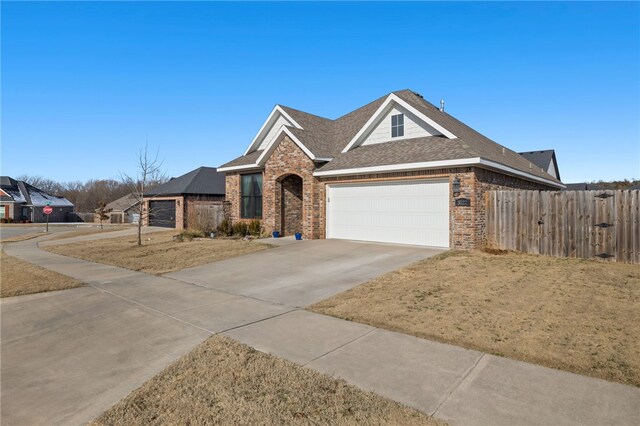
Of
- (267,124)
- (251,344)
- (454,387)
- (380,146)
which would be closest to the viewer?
(454,387)

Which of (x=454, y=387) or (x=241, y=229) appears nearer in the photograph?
(x=454, y=387)

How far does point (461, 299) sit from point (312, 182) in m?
10.2

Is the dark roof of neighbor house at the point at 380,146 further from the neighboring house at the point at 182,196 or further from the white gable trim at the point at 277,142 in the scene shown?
the neighboring house at the point at 182,196

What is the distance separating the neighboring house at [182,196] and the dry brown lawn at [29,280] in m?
14.9

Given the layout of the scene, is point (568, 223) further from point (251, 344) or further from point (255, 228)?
point (255, 228)

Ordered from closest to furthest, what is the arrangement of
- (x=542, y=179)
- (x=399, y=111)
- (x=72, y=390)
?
(x=72, y=390)
(x=399, y=111)
(x=542, y=179)

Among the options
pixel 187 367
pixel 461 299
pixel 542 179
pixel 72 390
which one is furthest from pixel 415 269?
pixel 542 179

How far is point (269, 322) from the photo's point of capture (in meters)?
5.85

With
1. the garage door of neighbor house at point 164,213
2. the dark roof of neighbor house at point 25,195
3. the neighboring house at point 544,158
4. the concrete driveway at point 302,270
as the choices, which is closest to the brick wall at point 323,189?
the concrete driveway at point 302,270

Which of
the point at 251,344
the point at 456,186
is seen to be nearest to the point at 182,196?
the point at 456,186

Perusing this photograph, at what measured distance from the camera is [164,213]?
94.2ft

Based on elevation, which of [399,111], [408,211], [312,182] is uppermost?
[399,111]

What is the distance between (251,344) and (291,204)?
45.2 ft

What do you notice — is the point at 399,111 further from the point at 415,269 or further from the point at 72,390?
the point at 72,390
